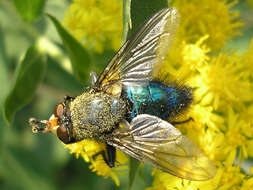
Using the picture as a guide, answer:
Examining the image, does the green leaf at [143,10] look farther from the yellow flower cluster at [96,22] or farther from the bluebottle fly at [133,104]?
the yellow flower cluster at [96,22]

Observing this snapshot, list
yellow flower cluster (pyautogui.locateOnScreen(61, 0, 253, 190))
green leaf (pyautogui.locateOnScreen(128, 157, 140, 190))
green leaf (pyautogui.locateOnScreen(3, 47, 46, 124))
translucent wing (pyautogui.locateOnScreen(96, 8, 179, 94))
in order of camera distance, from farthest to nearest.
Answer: green leaf (pyautogui.locateOnScreen(3, 47, 46, 124)) < yellow flower cluster (pyautogui.locateOnScreen(61, 0, 253, 190)) < translucent wing (pyautogui.locateOnScreen(96, 8, 179, 94)) < green leaf (pyautogui.locateOnScreen(128, 157, 140, 190))

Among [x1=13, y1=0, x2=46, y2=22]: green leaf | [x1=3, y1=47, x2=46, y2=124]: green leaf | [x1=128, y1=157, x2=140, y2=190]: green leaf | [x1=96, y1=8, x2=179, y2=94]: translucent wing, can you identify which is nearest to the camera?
[x1=128, y1=157, x2=140, y2=190]: green leaf

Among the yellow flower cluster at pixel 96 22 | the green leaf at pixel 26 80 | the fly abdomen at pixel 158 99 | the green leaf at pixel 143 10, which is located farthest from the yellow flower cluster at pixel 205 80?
the green leaf at pixel 143 10

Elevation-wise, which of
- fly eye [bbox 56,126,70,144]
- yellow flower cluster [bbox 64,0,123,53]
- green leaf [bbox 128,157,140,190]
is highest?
yellow flower cluster [bbox 64,0,123,53]

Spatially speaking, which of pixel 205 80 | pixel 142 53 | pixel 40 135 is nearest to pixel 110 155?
pixel 142 53

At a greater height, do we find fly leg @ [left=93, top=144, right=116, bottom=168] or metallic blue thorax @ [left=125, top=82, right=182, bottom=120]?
metallic blue thorax @ [left=125, top=82, right=182, bottom=120]

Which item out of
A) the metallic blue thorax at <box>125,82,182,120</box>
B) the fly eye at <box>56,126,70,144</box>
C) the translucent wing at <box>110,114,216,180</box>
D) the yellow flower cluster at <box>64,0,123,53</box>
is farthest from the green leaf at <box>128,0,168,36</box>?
the yellow flower cluster at <box>64,0,123,53</box>

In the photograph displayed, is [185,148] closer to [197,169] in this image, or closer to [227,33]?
[197,169]

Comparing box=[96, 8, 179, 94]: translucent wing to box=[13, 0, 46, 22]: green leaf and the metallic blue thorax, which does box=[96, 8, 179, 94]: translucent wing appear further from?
box=[13, 0, 46, 22]: green leaf
